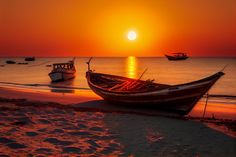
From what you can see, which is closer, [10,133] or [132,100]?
[10,133]

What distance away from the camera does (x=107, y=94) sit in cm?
1516

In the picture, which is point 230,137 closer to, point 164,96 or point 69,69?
point 164,96

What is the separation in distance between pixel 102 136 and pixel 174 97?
18.0ft

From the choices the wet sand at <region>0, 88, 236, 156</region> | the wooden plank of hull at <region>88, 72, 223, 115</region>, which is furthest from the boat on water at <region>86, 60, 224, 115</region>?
the wet sand at <region>0, 88, 236, 156</region>

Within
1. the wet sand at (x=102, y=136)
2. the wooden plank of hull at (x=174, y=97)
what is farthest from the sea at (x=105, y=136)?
the wooden plank of hull at (x=174, y=97)

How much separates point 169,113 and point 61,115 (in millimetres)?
5311

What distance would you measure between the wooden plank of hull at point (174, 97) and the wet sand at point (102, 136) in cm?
A: 184

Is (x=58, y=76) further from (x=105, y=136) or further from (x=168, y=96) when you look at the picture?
(x=105, y=136)

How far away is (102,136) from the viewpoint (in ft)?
24.5

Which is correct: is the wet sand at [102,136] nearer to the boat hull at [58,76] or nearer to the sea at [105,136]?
the sea at [105,136]

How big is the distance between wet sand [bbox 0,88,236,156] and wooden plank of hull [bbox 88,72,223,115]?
184cm

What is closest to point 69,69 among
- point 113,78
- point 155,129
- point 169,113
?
point 113,78

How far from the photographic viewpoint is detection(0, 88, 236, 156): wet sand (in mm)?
6277

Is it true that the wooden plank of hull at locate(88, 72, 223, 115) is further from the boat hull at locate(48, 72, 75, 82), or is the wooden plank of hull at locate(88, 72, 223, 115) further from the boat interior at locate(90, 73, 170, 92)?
the boat hull at locate(48, 72, 75, 82)
